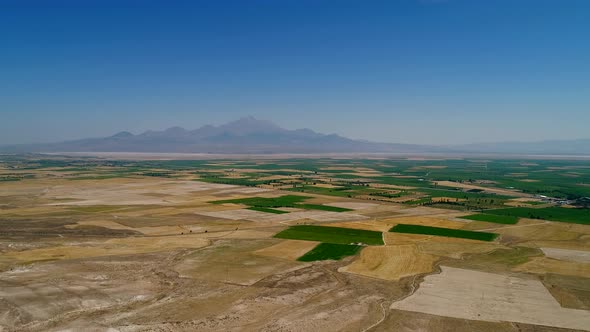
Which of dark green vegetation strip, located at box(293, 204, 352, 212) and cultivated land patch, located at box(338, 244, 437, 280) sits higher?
dark green vegetation strip, located at box(293, 204, 352, 212)

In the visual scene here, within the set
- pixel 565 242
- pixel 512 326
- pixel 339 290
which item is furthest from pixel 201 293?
pixel 565 242

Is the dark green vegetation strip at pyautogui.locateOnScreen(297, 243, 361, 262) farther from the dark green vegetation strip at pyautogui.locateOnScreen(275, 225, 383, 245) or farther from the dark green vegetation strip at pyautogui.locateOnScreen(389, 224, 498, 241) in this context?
the dark green vegetation strip at pyautogui.locateOnScreen(389, 224, 498, 241)

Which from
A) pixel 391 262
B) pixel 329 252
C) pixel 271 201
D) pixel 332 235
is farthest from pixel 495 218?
pixel 271 201

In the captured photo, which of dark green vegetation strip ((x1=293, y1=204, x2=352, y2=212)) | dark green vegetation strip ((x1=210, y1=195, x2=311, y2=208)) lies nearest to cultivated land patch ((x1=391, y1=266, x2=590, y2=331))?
dark green vegetation strip ((x1=293, y1=204, x2=352, y2=212))

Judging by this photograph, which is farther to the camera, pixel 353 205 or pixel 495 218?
pixel 353 205

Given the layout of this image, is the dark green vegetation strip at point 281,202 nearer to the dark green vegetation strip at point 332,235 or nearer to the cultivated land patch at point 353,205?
the cultivated land patch at point 353,205

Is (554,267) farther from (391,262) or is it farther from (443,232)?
(443,232)
